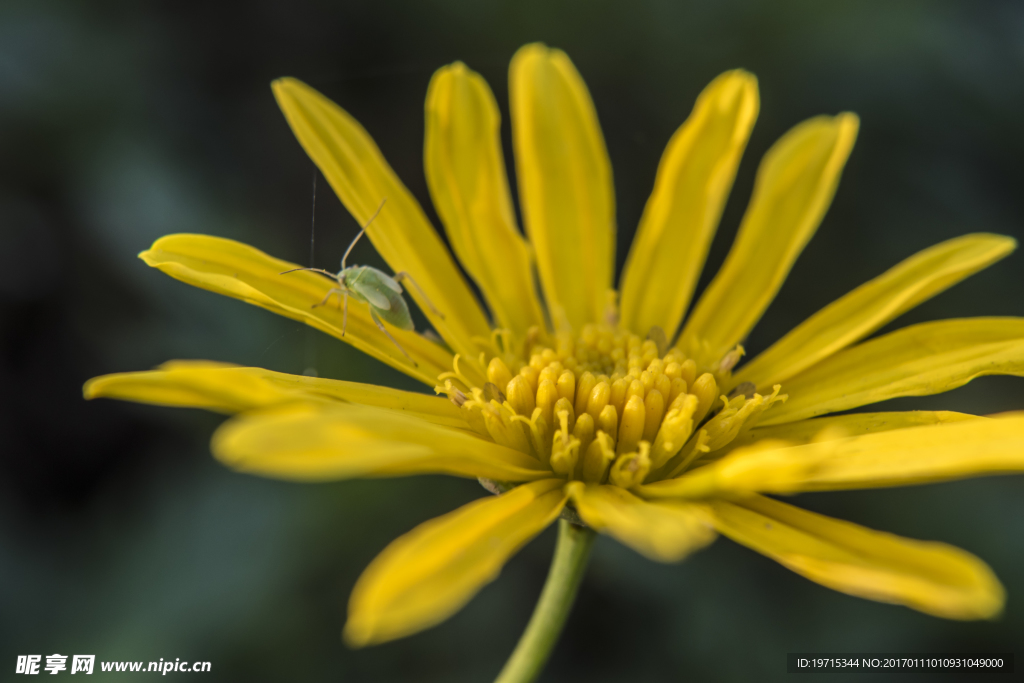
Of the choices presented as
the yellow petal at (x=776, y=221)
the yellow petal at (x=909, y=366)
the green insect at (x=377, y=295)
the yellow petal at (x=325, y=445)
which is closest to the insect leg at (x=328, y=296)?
the green insect at (x=377, y=295)


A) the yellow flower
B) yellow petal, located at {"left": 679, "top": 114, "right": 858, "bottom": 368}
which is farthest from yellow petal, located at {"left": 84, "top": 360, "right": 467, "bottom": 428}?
yellow petal, located at {"left": 679, "top": 114, "right": 858, "bottom": 368}

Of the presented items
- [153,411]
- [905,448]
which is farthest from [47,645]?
[905,448]

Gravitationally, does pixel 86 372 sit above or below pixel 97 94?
below

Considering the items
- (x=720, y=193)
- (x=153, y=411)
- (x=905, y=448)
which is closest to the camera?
(x=905, y=448)

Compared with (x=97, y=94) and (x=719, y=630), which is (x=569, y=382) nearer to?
(x=719, y=630)

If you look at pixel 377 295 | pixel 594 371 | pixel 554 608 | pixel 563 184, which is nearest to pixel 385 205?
pixel 377 295

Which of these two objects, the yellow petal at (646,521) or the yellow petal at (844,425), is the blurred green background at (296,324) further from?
the yellow petal at (646,521)

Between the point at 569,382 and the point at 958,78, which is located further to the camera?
the point at 958,78

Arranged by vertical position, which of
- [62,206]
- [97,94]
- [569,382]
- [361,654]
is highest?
[97,94]
